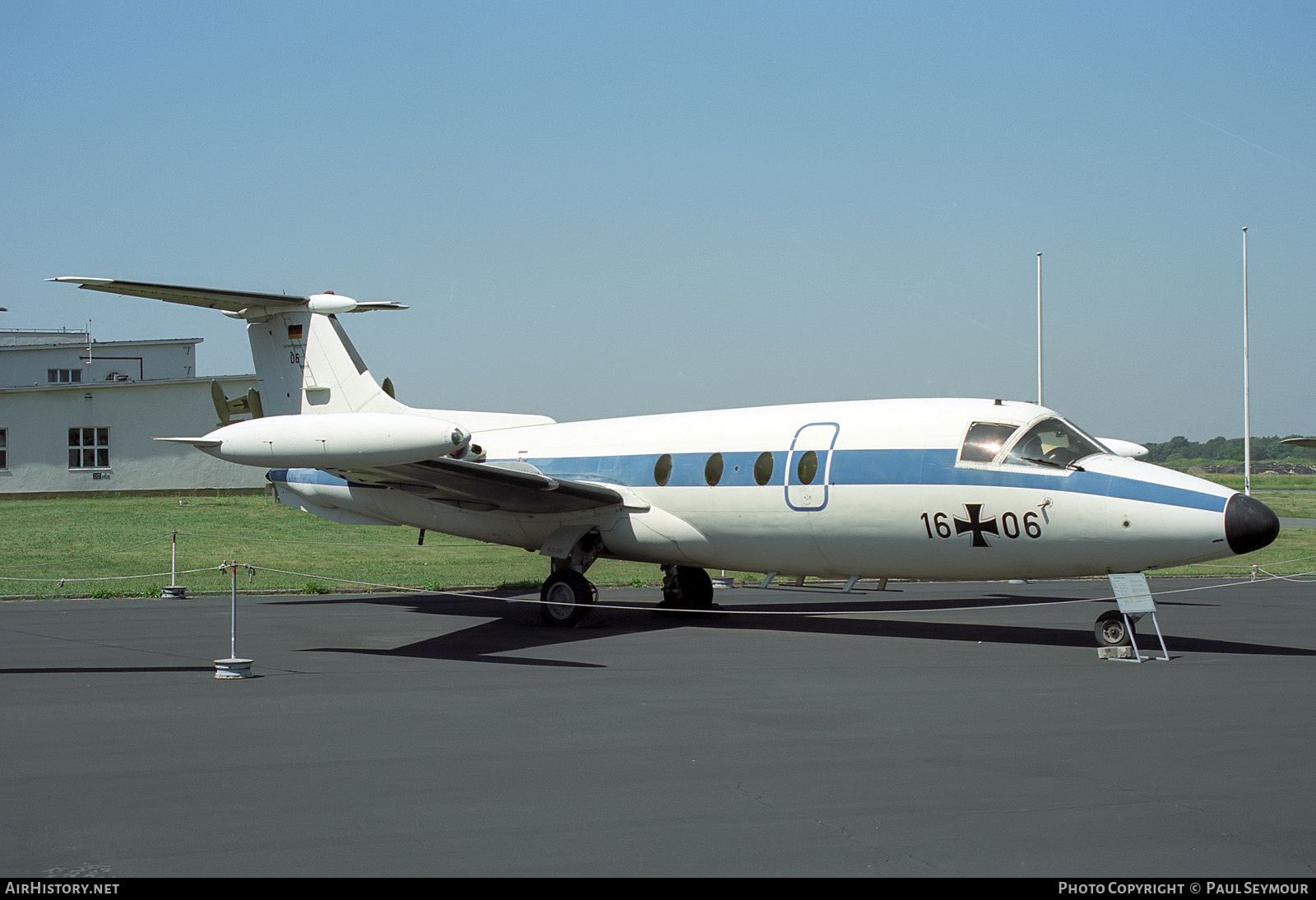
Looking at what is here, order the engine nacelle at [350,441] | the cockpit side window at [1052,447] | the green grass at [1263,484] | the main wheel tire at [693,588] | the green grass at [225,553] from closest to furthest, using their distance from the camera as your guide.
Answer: the engine nacelle at [350,441] → the cockpit side window at [1052,447] → the main wheel tire at [693,588] → the green grass at [225,553] → the green grass at [1263,484]

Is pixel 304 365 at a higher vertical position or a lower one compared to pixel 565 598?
higher

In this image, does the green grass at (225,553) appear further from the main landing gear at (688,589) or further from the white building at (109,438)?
the main landing gear at (688,589)

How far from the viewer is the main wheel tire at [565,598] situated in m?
17.0

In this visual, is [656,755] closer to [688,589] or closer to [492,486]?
[492,486]

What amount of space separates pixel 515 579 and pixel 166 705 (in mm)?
15819

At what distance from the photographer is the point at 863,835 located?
609cm

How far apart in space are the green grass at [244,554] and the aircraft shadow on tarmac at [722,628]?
4.14m

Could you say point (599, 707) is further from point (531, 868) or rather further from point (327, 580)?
point (327, 580)

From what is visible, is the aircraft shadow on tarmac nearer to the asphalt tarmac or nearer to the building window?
the asphalt tarmac

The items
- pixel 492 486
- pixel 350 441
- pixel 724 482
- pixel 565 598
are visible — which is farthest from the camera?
pixel 565 598

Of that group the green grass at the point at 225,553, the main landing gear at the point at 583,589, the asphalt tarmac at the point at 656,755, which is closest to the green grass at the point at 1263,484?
the green grass at the point at 225,553

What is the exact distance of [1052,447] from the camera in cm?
1416

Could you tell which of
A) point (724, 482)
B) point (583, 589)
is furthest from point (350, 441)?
point (724, 482)

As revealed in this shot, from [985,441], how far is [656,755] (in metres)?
7.82
